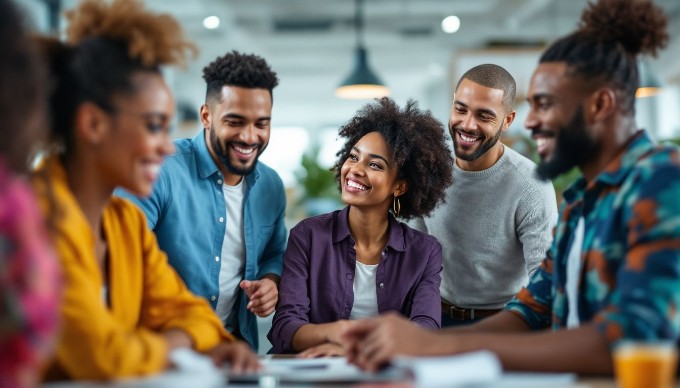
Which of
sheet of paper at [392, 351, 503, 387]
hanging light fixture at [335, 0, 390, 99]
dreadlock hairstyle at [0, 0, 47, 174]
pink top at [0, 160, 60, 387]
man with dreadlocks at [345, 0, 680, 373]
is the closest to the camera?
pink top at [0, 160, 60, 387]

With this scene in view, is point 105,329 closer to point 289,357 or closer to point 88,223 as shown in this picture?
point 88,223

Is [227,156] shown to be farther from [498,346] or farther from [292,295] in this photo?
[498,346]

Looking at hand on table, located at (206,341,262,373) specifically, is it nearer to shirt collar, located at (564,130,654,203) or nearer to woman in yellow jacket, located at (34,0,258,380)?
woman in yellow jacket, located at (34,0,258,380)

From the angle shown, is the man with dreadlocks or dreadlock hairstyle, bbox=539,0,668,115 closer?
the man with dreadlocks

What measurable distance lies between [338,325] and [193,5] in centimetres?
A: 737

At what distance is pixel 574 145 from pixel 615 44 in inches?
10.0

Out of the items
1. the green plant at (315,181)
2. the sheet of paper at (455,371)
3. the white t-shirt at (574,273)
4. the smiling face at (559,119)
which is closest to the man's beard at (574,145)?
the smiling face at (559,119)

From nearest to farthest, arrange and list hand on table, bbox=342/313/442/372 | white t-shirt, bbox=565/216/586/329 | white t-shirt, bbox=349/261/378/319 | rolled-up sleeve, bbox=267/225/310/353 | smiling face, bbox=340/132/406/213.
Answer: hand on table, bbox=342/313/442/372
white t-shirt, bbox=565/216/586/329
rolled-up sleeve, bbox=267/225/310/353
white t-shirt, bbox=349/261/378/319
smiling face, bbox=340/132/406/213

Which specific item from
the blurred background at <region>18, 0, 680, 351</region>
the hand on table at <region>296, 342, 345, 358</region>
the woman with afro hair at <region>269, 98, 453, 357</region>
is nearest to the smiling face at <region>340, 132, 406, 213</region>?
the woman with afro hair at <region>269, 98, 453, 357</region>

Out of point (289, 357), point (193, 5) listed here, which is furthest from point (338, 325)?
point (193, 5)

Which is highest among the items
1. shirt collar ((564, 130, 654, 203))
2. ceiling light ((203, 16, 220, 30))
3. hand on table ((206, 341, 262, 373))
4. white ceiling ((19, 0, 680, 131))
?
white ceiling ((19, 0, 680, 131))

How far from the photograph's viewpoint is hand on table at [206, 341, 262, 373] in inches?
60.5

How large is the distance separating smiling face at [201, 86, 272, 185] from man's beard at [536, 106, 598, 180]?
1152mm

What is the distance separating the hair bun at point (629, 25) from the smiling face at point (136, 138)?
98 centimetres
